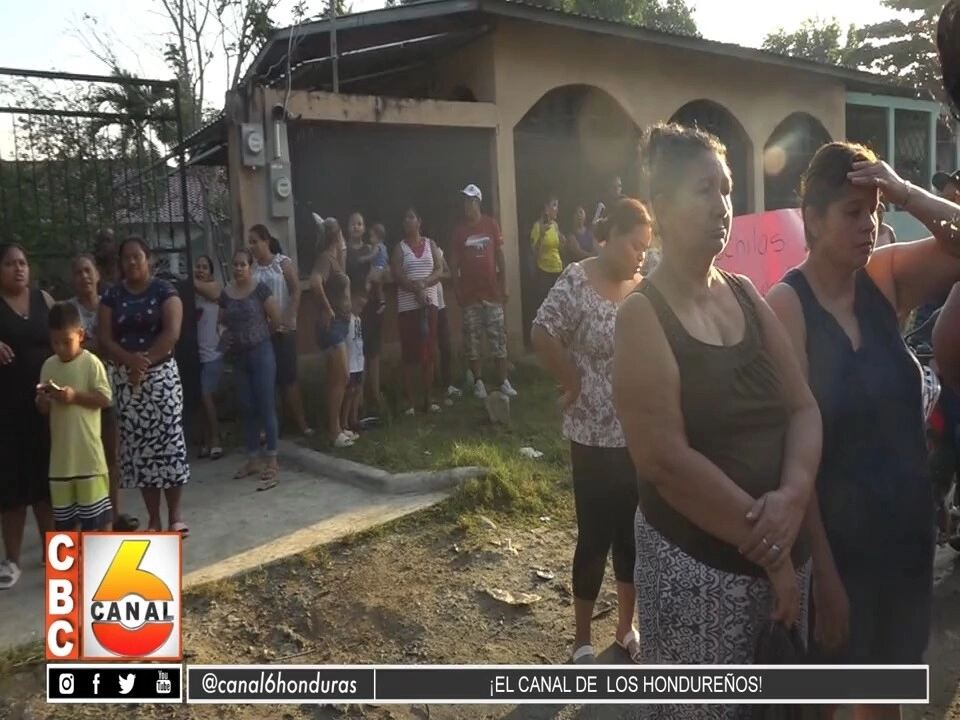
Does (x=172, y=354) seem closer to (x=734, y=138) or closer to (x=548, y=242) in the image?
(x=548, y=242)

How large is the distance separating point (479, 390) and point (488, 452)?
2.14 metres

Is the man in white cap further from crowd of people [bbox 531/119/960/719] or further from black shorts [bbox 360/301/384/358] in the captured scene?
crowd of people [bbox 531/119/960/719]

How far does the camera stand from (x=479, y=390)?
7.49 metres

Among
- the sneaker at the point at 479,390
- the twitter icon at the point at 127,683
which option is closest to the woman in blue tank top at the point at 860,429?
the twitter icon at the point at 127,683

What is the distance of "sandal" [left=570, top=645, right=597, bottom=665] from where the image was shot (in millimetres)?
3209

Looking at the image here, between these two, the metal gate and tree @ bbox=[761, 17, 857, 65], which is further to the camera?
tree @ bbox=[761, 17, 857, 65]

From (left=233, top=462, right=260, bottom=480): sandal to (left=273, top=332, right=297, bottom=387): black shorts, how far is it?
0.92 m

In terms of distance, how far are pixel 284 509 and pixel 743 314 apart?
3.55 meters

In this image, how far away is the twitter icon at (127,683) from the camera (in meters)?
2.90

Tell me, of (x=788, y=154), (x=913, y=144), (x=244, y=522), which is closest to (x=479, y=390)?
(x=244, y=522)

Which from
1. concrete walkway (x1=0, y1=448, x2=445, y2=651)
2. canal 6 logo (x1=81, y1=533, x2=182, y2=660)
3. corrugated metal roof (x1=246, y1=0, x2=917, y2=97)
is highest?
corrugated metal roof (x1=246, y1=0, x2=917, y2=97)

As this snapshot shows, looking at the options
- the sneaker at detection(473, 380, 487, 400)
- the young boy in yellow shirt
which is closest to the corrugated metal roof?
the sneaker at detection(473, 380, 487, 400)

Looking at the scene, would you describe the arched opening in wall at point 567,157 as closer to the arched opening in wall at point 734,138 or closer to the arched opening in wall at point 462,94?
the arched opening in wall at point 462,94

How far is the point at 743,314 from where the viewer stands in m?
1.97
